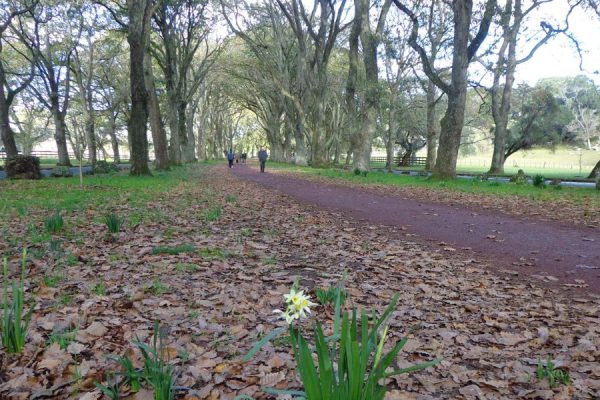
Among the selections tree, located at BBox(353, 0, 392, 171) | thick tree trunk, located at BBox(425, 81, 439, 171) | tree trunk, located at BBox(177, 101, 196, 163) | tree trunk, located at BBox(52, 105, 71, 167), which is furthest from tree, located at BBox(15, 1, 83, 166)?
thick tree trunk, located at BBox(425, 81, 439, 171)

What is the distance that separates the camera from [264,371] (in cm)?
244

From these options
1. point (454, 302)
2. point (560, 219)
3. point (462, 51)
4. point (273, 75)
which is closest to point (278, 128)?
point (273, 75)

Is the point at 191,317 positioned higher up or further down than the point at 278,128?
further down

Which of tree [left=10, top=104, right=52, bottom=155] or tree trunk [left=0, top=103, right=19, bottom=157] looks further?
tree [left=10, top=104, right=52, bottom=155]

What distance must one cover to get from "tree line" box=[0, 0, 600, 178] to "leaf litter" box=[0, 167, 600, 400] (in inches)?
470

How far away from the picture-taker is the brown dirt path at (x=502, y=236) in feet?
15.9

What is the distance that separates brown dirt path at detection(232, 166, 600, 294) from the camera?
4.84m

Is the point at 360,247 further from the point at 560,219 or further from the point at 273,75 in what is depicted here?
the point at 273,75

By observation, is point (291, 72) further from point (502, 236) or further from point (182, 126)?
point (502, 236)

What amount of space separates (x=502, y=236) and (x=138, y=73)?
14621 millimetres

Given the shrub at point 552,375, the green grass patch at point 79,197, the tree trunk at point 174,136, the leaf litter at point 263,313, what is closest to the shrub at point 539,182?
the leaf litter at point 263,313

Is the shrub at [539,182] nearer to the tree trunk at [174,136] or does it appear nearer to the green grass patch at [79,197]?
the green grass patch at [79,197]

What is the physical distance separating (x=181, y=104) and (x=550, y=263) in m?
27.9

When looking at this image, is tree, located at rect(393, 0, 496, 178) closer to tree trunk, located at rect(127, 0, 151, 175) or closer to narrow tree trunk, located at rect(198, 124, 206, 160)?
tree trunk, located at rect(127, 0, 151, 175)
